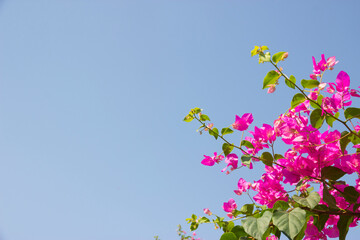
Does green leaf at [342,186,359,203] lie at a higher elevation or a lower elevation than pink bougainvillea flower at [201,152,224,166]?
lower

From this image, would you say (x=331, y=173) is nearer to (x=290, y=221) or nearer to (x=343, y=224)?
(x=343, y=224)

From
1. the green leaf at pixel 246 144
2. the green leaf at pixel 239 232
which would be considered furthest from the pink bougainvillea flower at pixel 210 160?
the green leaf at pixel 239 232

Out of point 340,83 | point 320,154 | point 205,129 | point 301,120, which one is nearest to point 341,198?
point 320,154

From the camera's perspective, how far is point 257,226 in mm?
1125

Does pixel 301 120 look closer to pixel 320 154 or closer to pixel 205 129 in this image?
pixel 320 154

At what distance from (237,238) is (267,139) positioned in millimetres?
527

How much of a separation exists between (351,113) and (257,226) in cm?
63

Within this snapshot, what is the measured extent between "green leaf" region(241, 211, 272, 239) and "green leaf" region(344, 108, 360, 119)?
1.79ft

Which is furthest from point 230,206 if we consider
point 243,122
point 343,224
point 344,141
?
point 344,141

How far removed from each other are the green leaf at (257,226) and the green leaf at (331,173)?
375mm

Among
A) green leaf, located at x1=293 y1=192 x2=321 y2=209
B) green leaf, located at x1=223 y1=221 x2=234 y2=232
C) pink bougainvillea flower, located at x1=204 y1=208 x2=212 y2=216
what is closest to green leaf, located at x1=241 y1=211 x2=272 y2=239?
green leaf, located at x1=293 y1=192 x2=321 y2=209

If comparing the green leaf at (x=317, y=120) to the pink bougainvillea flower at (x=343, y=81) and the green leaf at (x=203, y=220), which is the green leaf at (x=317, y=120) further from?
the green leaf at (x=203, y=220)

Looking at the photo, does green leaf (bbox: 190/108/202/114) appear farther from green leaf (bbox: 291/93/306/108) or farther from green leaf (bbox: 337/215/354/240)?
green leaf (bbox: 337/215/354/240)

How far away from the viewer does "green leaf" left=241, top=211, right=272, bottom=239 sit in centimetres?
110
